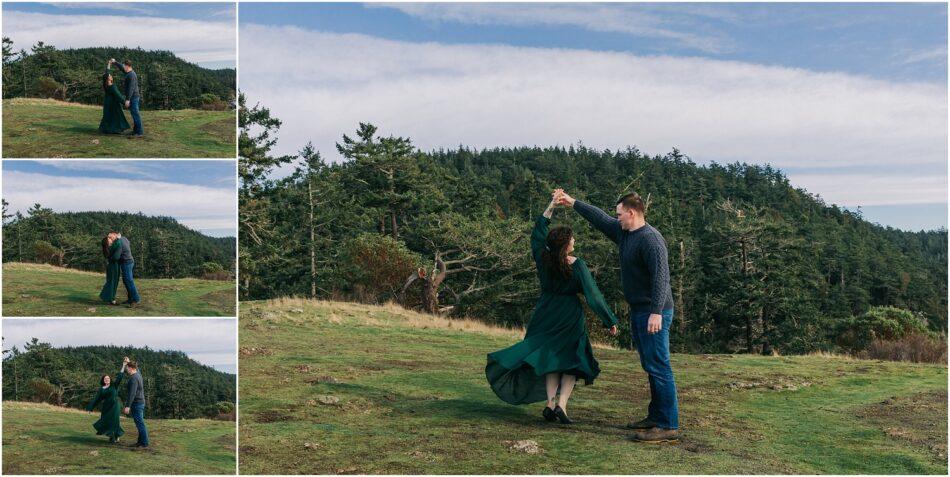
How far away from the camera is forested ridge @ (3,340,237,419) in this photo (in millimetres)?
7727

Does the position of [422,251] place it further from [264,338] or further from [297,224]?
[264,338]

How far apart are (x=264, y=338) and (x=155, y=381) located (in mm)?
6938

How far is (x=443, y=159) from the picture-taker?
18100 centimetres

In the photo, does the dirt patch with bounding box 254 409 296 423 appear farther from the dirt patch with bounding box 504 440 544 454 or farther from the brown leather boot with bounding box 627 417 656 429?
the brown leather boot with bounding box 627 417 656 429

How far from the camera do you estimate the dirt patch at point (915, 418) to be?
387 inches

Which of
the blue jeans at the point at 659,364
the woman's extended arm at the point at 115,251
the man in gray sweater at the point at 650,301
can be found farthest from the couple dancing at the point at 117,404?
the blue jeans at the point at 659,364

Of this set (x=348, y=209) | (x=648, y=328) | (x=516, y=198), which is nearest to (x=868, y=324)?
(x=348, y=209)

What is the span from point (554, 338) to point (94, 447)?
207 inches

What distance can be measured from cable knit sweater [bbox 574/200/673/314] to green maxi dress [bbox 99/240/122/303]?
4.87 metres

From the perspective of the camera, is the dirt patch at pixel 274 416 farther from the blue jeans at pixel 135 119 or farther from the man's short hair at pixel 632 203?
the man's short hair at pixel 632 203

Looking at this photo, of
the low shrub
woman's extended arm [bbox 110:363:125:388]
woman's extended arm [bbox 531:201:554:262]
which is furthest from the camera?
the low shrub

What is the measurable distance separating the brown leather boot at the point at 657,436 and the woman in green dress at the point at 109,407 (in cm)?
574

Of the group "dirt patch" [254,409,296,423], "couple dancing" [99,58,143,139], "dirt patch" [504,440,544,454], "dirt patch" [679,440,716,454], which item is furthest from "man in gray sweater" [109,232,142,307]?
"dirt patch" [679,440,716,454]

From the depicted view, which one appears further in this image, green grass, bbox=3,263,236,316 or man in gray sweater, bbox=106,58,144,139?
man in gray sweater, bbox=106,58,144,139
